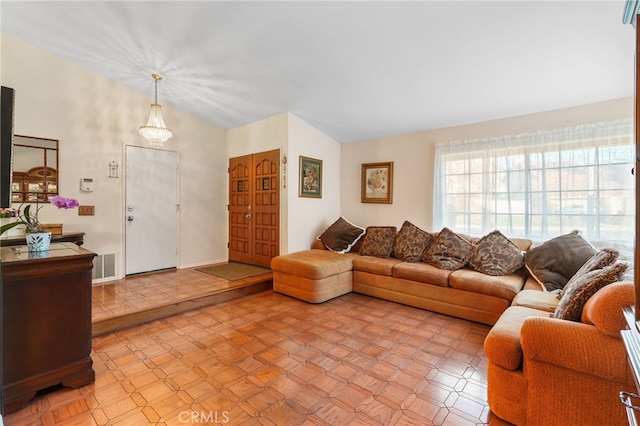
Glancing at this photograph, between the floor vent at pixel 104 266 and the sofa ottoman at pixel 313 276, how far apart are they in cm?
235

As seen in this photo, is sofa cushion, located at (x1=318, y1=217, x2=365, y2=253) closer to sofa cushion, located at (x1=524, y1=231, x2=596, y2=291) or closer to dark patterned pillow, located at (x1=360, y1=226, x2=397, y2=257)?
dark patterned pillow, located at (x1=360, y1=226, x2=397, y2=257)

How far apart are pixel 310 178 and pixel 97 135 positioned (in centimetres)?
306

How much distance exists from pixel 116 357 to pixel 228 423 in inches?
51.2

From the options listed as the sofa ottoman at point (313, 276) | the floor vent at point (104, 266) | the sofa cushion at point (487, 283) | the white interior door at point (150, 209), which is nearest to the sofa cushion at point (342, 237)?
the sofa ottoman at point (313, 276)

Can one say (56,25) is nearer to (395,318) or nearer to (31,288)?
(31,288)

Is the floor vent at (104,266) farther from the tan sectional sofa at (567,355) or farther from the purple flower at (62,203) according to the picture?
the tan sectional sofa at (567,355)

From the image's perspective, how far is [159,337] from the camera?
2646 mm

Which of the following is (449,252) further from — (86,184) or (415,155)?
(86,184)

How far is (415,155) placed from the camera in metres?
4.39

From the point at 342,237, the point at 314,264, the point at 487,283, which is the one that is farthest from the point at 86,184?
the point at 487,283

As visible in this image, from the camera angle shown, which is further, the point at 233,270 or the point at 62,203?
the point at 233,270

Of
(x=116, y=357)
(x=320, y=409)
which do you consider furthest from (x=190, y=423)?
(x=116, y=357)

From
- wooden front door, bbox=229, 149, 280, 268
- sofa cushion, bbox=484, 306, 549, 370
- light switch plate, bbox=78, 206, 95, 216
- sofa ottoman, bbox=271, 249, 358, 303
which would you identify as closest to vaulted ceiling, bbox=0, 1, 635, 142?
wooden front door, bbox=229, 149, 280, 268

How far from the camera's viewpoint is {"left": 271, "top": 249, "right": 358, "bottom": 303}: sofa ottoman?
3512mm
